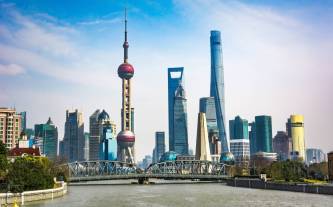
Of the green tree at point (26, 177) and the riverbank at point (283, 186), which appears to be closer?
the green tree at point (26, 177)

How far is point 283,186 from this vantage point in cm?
13625

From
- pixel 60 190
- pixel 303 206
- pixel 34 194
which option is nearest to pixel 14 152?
pixel 60 190

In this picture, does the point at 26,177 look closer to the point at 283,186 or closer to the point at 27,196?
the point at 27,196

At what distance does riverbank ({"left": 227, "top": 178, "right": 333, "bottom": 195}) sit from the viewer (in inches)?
4441

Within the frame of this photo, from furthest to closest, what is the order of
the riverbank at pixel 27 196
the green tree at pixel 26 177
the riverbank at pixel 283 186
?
the riverbank at pixel 283 186 → the green tree at pixel 26 177 → the riverbank at pixel 27 196

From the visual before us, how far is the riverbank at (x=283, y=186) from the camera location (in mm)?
112812

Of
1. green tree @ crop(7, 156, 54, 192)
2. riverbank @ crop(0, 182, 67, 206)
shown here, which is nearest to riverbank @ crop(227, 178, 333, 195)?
riverbank @ crop(0, 182, 67, 206)

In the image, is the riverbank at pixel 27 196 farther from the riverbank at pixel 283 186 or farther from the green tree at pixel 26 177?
the riverbank at pixel 283 186

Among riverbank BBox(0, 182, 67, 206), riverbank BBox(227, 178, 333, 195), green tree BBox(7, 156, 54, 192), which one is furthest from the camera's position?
riverbank BBox(227, 178, 333, 195)

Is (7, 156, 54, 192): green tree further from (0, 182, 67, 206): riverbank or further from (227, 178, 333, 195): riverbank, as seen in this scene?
(227, 178, 333, 195): riverbank

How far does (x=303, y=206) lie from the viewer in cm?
8338

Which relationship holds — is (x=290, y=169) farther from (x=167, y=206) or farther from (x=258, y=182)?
(x=167, y=206)

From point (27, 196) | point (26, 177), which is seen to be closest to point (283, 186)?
point (26, 177)

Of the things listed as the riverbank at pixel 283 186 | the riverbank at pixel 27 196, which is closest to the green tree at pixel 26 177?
the riverbank at pixel 27 196
